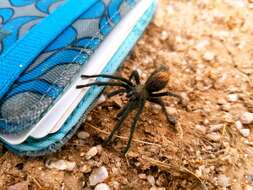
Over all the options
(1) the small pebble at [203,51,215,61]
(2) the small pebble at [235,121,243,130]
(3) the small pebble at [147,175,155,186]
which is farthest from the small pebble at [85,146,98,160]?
(1) the small pebble at [203,51,215,61]

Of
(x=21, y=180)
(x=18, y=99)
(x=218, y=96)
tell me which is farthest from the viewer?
(x=218, y=96)

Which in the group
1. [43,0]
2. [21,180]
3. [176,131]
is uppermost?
[43,0]

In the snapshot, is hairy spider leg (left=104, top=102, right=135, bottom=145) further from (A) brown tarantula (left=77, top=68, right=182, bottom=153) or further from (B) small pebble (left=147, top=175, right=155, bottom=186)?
(B) small pebble (left=147, top=175, right=155, bottom=186)

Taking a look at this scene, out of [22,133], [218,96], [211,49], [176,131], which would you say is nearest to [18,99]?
[22,133]

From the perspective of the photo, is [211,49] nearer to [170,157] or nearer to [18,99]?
[170,157]

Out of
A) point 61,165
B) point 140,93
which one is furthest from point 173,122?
point 61,165
